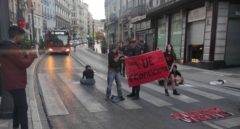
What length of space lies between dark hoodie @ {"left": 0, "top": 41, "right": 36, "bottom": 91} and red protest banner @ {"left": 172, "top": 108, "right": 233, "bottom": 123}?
3.69m

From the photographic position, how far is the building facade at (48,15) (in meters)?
55.1

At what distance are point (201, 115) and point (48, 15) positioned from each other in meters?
60.8

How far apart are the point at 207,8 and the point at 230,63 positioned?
13.6 ft

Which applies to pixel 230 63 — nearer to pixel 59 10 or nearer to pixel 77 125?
pixel 77 125

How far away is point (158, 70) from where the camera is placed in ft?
22.9

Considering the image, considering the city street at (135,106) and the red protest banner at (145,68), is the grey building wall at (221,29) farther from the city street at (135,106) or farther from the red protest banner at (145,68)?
the red protest banner at (145,68)

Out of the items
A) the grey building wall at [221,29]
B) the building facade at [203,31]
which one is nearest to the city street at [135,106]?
the grey building wall at [221,29]

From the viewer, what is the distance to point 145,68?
6910 millimetres

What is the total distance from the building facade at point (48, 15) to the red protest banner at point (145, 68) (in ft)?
167

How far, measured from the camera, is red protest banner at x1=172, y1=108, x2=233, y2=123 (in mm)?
4969

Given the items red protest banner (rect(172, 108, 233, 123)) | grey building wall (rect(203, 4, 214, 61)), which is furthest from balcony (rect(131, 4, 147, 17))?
red protest banner (rect(172, 108, 233, 123))

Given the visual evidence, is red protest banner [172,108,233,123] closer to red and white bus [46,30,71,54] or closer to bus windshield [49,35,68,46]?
red and white bus [46,30,71,54]

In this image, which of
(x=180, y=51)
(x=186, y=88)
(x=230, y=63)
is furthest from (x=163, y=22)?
(x=186, y=88)

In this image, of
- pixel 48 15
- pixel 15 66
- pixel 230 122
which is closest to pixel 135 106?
pixel 230 122
